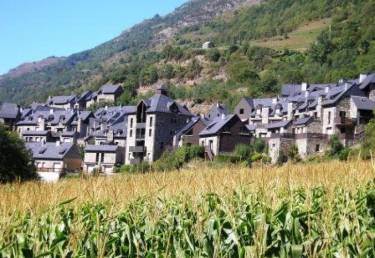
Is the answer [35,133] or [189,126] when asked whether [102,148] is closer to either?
[189,126]

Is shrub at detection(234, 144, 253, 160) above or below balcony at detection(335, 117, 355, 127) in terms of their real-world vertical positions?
below

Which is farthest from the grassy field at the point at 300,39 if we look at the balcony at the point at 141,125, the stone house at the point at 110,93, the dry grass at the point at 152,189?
the dry grass at the point at 152,189

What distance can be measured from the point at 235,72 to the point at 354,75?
37.6 meters

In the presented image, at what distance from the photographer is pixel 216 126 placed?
6775 centimetres

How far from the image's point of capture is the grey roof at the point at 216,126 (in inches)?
2601

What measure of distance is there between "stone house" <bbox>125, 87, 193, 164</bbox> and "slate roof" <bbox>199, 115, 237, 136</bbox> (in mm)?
6222

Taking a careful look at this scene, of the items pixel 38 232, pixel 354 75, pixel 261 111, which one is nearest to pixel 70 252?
pixel 38 232

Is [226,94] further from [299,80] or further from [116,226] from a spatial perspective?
[116,226]

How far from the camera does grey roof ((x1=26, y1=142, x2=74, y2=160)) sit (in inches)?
3296

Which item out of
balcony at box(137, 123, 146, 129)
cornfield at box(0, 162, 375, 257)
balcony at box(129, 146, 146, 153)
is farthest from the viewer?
balcony at box(137, 123, 146, 129)

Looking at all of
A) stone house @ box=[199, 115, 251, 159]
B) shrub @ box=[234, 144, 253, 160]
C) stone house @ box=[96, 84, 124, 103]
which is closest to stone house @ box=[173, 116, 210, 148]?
stone house @ box=[199, 115, 251, 159]

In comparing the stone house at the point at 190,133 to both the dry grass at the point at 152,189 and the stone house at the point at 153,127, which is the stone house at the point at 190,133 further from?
the dry grass at the point at 152,189

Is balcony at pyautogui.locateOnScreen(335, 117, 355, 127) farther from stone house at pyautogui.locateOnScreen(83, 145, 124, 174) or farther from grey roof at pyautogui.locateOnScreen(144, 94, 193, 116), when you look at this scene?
stone house at pyautogui.locateOnScreen(83, 145, 124, 174)

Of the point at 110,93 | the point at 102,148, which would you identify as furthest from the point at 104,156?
the point at 110,93
